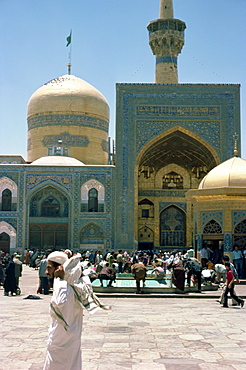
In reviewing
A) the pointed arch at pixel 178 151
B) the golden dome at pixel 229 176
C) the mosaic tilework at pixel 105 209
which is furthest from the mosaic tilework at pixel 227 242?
the pointed arch at pixel 178 151

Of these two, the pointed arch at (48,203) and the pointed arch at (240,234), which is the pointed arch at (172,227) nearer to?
the pointed arch at (48,203)

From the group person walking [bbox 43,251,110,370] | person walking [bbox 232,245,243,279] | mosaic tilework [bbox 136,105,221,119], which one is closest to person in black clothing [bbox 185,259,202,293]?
person walking [bbox 232,245,243,279]

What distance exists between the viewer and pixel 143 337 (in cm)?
539

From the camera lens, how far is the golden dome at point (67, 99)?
2661 centimetres

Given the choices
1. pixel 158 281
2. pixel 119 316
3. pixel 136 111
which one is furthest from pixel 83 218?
pixel 119 316

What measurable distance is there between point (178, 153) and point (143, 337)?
63.6 feet

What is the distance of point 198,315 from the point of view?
7082mm

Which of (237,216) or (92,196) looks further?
(92,196)

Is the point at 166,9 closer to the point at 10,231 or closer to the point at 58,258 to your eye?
the point at 10,231

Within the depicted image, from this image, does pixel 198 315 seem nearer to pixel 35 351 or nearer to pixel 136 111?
pixel 35 351

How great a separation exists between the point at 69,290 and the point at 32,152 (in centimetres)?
2399

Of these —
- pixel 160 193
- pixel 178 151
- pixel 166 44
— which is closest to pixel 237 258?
pixel 178 151

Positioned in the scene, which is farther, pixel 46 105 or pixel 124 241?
pixel 46 105

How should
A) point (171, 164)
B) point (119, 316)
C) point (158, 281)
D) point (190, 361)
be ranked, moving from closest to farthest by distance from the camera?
point (190, 361)
point (119, 316)
point (158, 281)
point (171, 164)
